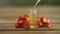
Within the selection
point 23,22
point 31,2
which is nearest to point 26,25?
point 23,22

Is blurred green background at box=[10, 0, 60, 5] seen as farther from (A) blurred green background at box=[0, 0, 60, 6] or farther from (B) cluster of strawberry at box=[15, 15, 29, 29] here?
(B) cluster of strawberry at box=[15, 15, 29, 29]

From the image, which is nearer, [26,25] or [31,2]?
[26,25]

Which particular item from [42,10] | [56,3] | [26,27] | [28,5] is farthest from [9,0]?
[26,27]

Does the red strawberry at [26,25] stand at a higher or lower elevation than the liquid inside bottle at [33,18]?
lower

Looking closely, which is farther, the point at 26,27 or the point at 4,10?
the point at 4,10

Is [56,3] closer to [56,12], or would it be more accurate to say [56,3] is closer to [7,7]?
[56,12]

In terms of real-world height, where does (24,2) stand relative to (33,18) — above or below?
above

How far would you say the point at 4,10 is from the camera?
2084 millimetres

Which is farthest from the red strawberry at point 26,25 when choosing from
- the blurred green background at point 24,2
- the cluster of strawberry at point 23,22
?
the blurred green background at point 24,2

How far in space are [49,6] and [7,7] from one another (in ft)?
1.69

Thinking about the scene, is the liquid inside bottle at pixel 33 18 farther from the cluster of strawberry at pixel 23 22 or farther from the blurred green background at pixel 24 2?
the blurred green background at pixel 24 2

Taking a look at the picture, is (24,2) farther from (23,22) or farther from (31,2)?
(23,22)

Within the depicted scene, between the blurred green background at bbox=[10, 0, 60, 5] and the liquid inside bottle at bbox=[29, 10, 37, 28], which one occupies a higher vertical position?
the blurred green background at bbox=[10, 0, 60, 5]

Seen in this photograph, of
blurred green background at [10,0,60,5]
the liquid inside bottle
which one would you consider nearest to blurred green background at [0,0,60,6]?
blurred green background at [10,0,60,5]
